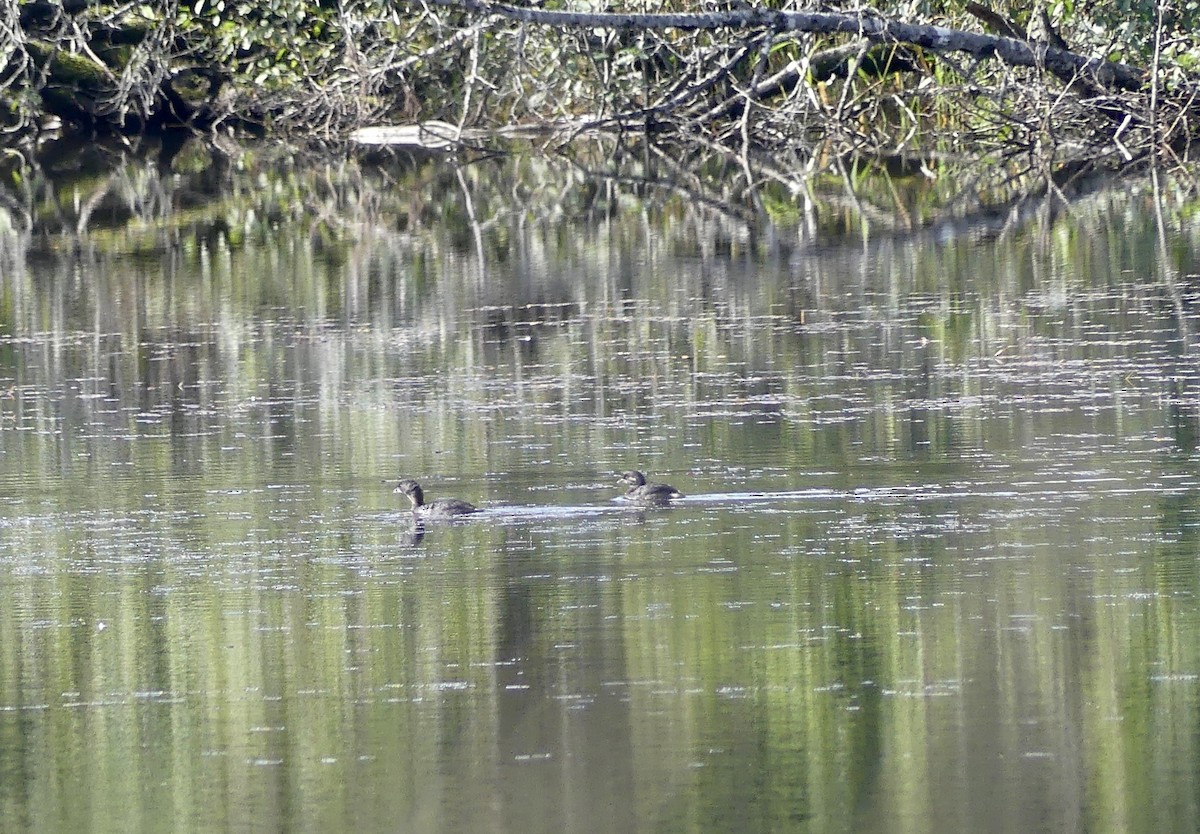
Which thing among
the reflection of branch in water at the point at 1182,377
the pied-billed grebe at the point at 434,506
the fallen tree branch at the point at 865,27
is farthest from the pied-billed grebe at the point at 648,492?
the fallen tree branch at the point at 865,27

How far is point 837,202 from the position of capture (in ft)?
70.3

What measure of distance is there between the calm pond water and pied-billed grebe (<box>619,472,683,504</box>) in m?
0.08

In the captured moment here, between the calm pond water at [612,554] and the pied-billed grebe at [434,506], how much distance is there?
89 millimetres

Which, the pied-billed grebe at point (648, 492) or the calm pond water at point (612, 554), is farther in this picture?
the pied-billed grebe at point (648, 492)

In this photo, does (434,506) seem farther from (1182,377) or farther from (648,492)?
(1182,377)

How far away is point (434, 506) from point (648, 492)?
72 centimetres

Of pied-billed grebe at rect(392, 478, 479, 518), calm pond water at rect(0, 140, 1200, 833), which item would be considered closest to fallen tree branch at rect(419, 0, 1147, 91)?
calm pond water at rect(0, 140, 1200, 833)

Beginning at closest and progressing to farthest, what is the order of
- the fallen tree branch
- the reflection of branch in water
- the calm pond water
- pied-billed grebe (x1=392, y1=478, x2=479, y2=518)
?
the calm pond water, pied-billed grebe (x1=392, y1=478, x2=479, y2=518), the reflection of branch in water, the fallen tree branch

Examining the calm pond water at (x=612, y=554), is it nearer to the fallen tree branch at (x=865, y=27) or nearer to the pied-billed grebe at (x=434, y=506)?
the pied-billed grebe at (x=434, y=506)

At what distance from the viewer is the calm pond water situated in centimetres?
536

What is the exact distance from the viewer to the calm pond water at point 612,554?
5.36m

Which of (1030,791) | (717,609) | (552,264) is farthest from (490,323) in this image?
(1030,791)

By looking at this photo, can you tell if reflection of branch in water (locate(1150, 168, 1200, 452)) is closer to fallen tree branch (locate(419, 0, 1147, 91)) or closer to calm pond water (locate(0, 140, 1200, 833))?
calm pond water (locate(0, 140, 1200, 833))

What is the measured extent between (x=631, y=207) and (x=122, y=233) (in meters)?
4.31
